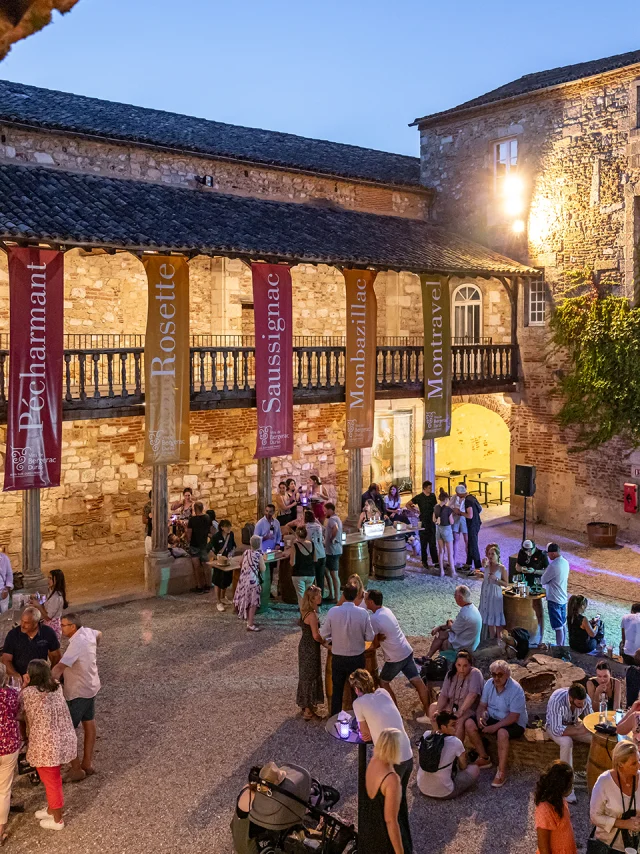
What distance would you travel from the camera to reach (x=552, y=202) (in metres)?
19.5

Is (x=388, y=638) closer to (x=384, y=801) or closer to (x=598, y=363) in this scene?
(x=384, y=801)

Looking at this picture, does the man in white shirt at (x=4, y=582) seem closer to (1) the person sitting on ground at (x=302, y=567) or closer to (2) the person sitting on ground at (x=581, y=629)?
(1) the person sitting on ground at (x=302, y=567)

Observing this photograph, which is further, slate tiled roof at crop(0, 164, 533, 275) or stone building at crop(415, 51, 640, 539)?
stone building at crop(415, 51, 640, 539)

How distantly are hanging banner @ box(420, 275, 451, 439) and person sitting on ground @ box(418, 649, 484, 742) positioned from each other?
30.6 feet

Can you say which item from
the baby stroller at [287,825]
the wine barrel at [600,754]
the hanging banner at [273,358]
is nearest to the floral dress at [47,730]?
the baby stroller at [287,825]

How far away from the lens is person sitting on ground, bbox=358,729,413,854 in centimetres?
608

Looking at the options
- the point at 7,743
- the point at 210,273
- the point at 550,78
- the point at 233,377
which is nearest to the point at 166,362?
the point at 233,377

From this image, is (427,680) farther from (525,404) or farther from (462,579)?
(525,404)

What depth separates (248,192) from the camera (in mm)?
18969

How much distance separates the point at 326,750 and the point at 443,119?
55.1ft

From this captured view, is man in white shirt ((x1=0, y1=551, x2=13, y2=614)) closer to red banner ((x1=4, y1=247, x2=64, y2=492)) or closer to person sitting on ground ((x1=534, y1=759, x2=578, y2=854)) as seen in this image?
red banner ((x1=4, y1=247, x2=64, y2=492))

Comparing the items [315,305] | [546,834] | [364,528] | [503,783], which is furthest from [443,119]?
[546,834]

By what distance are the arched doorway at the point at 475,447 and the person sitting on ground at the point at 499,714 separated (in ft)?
52.4

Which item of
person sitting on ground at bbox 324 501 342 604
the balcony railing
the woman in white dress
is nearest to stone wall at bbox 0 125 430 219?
the balcony railing
